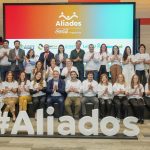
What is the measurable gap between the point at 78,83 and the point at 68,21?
294 cm

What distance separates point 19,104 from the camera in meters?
8.89

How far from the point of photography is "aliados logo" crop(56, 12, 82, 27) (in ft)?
37.4

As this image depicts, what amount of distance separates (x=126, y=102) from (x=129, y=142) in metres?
2.12

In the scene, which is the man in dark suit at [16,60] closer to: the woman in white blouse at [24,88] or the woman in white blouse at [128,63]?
the woman in white blouse at [24,88]

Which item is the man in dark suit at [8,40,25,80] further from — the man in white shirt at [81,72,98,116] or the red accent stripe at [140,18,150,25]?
the red accent stripe at [140,18,150,25]

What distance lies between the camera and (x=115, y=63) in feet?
32.1

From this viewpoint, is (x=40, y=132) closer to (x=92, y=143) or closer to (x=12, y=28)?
(x=92, y=143)

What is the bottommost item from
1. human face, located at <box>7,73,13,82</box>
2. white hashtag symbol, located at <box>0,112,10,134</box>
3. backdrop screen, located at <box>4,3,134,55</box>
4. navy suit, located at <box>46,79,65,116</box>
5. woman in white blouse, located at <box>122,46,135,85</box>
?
white hashtag symbol, located at <box>0,112,10,134</box>

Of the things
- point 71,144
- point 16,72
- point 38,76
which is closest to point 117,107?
point 38,76

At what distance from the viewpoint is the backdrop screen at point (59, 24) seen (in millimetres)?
11367

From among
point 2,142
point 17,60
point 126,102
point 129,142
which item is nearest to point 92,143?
point 129,142

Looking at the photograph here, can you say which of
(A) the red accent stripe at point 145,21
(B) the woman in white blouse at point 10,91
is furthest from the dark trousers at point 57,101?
(A) the red accent stripe at point 145,21

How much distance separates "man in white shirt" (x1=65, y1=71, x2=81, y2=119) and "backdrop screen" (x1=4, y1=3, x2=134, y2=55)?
2442mm

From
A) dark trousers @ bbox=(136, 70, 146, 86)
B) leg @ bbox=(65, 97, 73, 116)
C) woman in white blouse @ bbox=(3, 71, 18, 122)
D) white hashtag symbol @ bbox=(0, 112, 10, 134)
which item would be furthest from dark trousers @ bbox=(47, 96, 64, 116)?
dark trousers @ bbox=(136, 70, 146, 86)
